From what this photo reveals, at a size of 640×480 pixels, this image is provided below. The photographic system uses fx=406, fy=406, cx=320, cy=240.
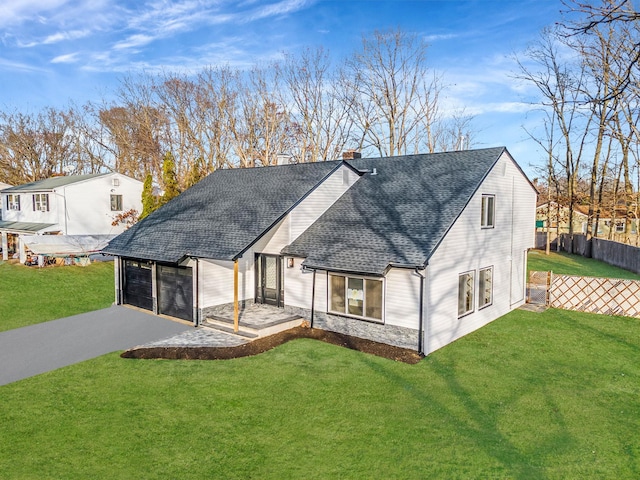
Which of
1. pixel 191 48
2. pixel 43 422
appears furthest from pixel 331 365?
pixel 191 48

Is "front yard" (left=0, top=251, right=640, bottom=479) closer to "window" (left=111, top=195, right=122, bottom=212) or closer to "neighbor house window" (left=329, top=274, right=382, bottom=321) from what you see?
"neighbor house window" (left=329, top=274, right=382, bottom=321)

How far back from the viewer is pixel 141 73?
3969 centimetres

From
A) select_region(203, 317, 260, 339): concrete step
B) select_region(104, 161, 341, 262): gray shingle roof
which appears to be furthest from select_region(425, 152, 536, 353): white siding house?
select_region(104, 161, 341, 262): gray shingle roof

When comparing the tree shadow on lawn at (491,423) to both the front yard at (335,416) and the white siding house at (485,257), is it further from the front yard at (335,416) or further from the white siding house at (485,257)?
the white siding house at (485,257)

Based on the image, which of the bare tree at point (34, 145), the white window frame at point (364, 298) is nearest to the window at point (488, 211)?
the white window frame at point (364, 298)

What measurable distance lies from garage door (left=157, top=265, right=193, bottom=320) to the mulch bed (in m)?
2.81

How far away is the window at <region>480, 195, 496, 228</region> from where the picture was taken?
1383 centimetres

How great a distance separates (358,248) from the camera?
12336 mm

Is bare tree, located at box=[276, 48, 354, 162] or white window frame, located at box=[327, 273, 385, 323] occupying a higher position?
bare tree, located at box=[276, 48, 354, 162]

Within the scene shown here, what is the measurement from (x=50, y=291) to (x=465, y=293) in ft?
58.1

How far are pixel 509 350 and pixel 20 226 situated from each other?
30838 mm

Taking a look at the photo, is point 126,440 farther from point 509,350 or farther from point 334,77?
point 334,77

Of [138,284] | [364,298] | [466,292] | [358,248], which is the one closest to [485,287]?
[466,292]

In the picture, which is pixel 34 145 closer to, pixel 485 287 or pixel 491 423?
pixel 485 287
